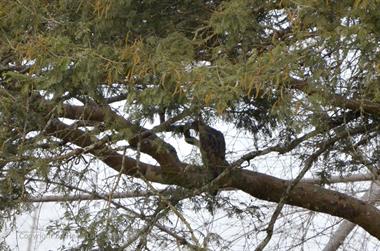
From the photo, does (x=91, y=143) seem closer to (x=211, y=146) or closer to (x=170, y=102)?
(x=211, y=146)

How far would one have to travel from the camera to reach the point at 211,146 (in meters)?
4.72

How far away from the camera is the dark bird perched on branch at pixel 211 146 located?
4598 mm

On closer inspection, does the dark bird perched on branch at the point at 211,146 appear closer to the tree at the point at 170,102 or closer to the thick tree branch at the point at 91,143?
the tree at the point at 170,102

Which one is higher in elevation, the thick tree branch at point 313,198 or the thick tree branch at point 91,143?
the thick tree branch at point 313,198

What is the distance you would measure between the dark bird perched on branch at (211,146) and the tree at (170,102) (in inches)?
0.6

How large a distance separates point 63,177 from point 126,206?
0.36m

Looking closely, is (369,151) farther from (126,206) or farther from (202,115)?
(126,206)

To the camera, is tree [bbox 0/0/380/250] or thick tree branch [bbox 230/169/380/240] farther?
thick tree branch [bbox 230/169/380/240]

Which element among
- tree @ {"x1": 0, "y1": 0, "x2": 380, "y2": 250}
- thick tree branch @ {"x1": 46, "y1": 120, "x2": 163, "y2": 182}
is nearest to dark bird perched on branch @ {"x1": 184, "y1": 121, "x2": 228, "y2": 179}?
tree @ {"x1": 0, "y1": 0, "x2": 380, "y2": 250}

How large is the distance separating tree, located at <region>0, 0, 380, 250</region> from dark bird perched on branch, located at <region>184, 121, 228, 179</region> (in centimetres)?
1

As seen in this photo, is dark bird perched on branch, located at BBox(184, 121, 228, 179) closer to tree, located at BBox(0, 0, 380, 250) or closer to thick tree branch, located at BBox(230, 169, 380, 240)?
tree, located at BBox(0, 0, 380, 250)

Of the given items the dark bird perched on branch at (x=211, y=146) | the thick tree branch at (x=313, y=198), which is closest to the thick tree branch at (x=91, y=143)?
the dark bird perched on branch at (x=211, y=146)

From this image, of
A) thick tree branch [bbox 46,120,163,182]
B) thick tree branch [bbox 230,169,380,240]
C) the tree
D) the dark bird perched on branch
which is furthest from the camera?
thick tree branch [bbox 230,169,380,240]

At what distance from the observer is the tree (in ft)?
10.9
